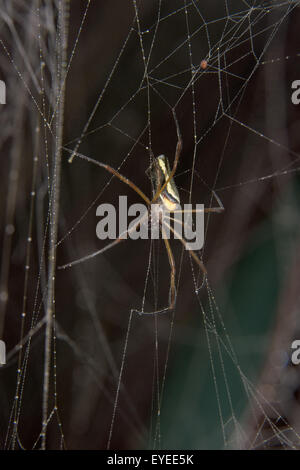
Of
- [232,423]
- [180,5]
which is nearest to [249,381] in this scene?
[232,423]

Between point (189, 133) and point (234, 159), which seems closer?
point (189, 133)

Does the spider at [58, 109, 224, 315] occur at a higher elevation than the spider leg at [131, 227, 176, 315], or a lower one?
higher

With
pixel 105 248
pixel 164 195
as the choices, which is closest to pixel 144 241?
pixel 105 248

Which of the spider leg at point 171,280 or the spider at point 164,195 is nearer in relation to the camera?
the spider at point 164,195

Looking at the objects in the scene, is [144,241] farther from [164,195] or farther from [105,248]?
[164,195]

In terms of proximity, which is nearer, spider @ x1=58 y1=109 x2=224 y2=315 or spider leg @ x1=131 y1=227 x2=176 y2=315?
spider @ x1=58 y1=109 x2=224 y2=315

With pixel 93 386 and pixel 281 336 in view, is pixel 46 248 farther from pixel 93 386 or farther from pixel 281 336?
pixel 281 336
